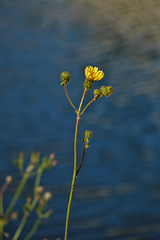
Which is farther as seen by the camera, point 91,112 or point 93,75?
point 91,112

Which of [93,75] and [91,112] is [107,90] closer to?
[93,75]

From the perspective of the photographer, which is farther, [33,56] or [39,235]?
[33,56]

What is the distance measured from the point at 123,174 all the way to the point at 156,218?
1.78 ft

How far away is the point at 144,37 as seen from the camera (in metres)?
5.83

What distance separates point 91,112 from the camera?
380 cm

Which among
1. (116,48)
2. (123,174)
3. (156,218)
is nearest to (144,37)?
(116,48)

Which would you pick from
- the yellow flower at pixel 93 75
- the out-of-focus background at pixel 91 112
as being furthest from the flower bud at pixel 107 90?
the out-of-focus background at pixel 91 112

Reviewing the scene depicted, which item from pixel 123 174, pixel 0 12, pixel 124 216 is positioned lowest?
pixel 124 216

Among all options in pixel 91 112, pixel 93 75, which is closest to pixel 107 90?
pixel 93 75

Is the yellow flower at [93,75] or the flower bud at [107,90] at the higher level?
the yellow flower at [93,75]

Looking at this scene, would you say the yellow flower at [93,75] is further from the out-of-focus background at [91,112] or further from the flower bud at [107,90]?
the out-of-focus background at [91,112]

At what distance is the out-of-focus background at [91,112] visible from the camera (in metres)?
2.48

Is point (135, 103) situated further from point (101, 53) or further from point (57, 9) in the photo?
point (57, 9)

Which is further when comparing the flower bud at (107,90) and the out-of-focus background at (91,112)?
the out-of-focus background at (91,112)
